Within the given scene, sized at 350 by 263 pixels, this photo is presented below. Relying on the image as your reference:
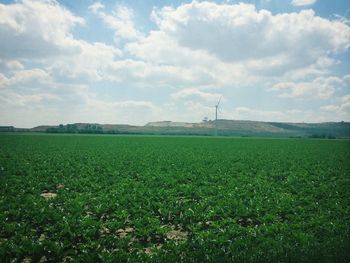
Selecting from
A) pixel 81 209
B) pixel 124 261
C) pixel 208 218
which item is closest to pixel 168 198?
pixel 208 218

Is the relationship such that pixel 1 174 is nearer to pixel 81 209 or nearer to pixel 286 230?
pixel 81 209

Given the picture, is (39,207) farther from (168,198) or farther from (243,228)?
(243,228)

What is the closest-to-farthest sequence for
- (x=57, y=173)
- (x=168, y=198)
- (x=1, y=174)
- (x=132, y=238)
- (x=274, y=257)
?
(x=274, y=257)
(x=132, y=238)
(x=168, y=198)
(x=1, y=174)
(x=57, y=173)

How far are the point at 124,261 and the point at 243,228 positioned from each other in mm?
4566

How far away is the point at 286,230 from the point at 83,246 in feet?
21.9

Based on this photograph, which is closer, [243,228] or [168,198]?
[243,228]

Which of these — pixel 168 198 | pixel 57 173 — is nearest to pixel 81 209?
pixel 168 198

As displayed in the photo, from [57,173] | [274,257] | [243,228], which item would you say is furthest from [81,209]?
[57,173]

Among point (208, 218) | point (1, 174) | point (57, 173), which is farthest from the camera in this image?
point (57, 173)

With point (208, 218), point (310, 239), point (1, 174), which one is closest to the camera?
point (310, 239)

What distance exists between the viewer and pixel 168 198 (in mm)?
14477

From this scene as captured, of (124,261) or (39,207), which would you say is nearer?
(124,261)

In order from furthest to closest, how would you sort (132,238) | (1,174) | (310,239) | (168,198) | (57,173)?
1. (57,173)
2. (1,174)
3. (168,198)
4. (132,238)
5. (310,239)

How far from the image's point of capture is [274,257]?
7.70 m
